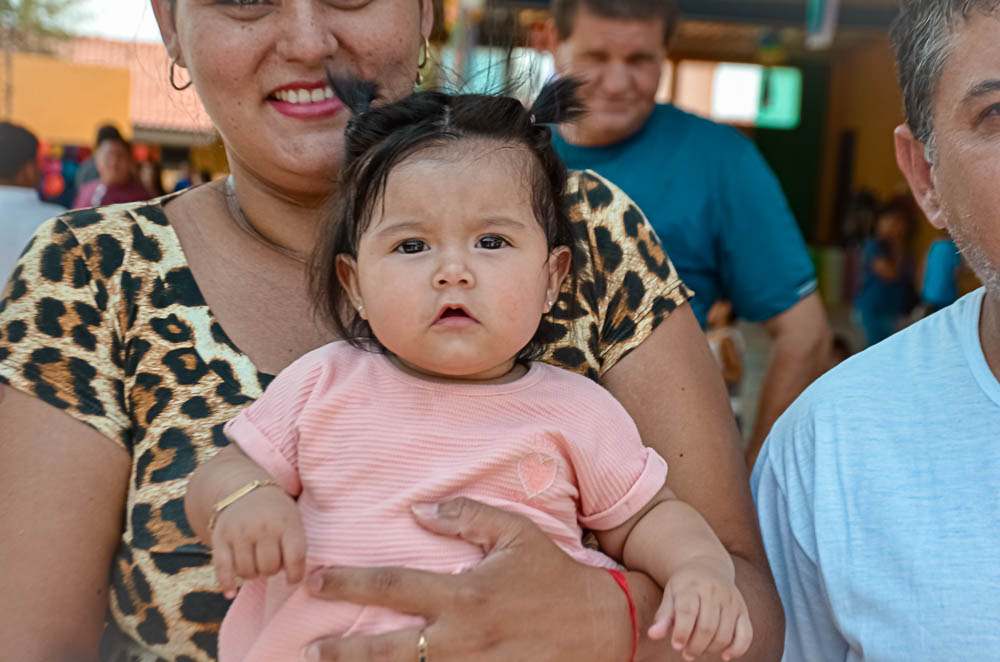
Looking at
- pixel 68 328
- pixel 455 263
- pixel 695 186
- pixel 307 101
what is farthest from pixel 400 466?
pixel 695 186

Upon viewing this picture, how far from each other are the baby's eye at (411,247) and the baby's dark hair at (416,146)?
0.08m

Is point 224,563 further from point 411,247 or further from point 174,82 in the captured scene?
point 174,82

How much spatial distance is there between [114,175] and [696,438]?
6969 mm

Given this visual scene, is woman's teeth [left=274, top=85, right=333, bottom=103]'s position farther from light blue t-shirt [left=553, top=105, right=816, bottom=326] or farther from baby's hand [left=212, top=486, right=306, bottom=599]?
light blue t-shirt [left=553, top=105, right=816, bottom=326]

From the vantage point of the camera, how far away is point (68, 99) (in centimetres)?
1339

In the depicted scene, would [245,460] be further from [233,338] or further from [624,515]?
[624,515]

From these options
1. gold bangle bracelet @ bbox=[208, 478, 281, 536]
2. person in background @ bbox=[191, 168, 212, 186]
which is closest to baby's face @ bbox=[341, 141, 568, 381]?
gold bangle bracelet @ bbox=[208, 478, 281, 536]

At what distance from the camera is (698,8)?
28.1 feet

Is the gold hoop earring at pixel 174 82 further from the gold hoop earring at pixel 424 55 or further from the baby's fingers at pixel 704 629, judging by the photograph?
the baby's fingers at pixel 704 629

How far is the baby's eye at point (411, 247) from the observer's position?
1.57m

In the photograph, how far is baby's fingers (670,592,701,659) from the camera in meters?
1.44

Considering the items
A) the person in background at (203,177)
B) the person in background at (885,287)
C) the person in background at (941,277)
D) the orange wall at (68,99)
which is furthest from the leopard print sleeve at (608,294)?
the orange wall at (68,99)

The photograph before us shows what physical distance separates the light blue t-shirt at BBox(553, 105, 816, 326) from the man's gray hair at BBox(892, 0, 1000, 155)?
1.59 m

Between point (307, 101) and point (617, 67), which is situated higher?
point (617, 67)
